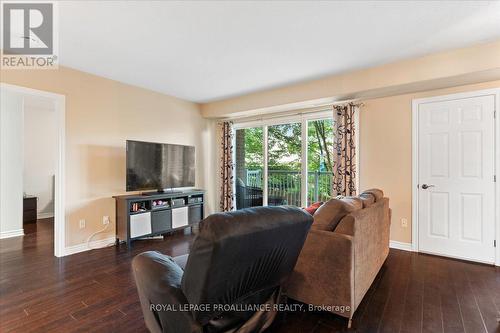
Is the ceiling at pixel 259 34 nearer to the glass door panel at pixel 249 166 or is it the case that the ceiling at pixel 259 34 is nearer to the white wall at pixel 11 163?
the glass door panel at pixel 249 166

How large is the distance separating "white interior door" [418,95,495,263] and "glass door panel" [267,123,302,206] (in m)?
1.86

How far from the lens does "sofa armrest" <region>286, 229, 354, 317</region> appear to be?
171 centimetres

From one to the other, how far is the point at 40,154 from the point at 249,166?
16.5ft

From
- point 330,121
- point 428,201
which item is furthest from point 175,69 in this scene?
point 428,201

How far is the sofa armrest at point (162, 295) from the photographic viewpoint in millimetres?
1122

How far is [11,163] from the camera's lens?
4340 mm

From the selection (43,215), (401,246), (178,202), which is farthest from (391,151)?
(43,215)

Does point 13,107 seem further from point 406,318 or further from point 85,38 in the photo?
point 406,318

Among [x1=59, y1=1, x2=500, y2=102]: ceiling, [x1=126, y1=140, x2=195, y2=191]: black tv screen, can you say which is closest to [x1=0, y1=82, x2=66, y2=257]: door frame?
[x1=59, y1=1, x2=500, y2=102]: ceiling

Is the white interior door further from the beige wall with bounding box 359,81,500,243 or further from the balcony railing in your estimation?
the balcony railing

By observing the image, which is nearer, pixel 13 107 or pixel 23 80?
pixel 23 80

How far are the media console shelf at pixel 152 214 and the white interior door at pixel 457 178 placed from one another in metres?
3.58

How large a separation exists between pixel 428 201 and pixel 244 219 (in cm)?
333

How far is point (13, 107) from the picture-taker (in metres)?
4.35
